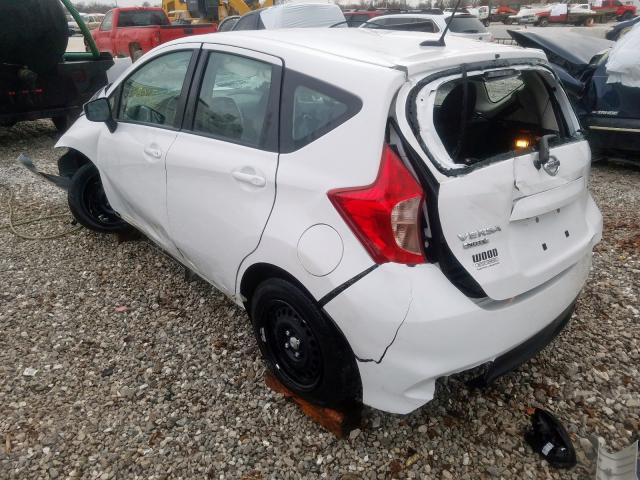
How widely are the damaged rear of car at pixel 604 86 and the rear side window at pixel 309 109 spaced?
3686 mm

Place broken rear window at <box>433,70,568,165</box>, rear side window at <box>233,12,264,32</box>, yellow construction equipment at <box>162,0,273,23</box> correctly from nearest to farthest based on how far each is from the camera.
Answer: broken rear window at <box>433,70,568,165</box> < rear side window at <box>233,12,264,32</box> < yellow construction equipment at <box>162,0,273,23</box>

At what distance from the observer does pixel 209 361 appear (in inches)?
108

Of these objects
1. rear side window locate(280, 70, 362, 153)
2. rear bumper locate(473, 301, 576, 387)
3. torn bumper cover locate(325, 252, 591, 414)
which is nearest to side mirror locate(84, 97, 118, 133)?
rear side window locate(280, 70, 362, 153)

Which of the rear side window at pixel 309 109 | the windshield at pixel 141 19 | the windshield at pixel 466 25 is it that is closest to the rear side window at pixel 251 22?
the windshield at pixel 466 25

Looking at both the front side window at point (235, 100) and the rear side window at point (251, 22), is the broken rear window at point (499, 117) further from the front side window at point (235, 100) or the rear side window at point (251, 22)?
the rear side window at point (251, 22)

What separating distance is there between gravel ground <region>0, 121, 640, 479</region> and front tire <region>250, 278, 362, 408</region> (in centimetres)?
18

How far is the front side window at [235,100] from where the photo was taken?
7.47 feet

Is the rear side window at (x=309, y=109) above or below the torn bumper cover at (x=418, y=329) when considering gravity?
above

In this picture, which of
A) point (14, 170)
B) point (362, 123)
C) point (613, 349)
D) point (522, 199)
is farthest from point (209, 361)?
point (14, 170)

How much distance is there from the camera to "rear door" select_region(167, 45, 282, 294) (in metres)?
2.19

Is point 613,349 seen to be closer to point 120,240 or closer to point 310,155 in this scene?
point 310,155

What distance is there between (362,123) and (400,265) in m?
0.56

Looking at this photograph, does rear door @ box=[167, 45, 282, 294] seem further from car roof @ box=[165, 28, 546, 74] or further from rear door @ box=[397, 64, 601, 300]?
rear door @ box=[397, 64, 601, 300]

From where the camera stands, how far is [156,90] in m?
3.10
